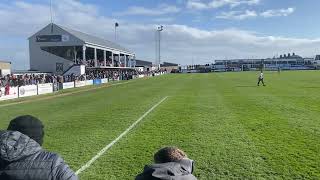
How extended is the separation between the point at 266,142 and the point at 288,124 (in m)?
4.02

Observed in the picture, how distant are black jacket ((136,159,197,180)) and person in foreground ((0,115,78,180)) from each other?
745 millimetres

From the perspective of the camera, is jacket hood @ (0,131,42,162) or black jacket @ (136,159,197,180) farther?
black jacket @ (136,159,197,180)

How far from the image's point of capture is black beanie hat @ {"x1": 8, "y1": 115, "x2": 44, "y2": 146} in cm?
452

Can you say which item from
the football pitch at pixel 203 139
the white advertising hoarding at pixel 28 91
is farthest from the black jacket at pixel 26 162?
the white advertising hoarding at pixel 28 91

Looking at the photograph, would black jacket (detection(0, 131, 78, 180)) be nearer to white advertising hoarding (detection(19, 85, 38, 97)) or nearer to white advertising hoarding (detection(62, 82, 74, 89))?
white advertising hoarding (detection(19, 85, 38, 97))

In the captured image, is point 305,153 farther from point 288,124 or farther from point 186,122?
point 186,122

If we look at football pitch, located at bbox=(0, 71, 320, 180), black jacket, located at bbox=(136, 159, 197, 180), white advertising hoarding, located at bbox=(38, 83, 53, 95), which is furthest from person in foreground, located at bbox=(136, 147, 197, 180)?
white advertising hoarding, located at bbox=(38, 83, 53, 95)

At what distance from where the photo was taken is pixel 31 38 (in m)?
88.2

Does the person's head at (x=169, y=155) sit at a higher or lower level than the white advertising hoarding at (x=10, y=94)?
higher

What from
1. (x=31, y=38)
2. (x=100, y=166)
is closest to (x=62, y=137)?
(x=100, y=166)

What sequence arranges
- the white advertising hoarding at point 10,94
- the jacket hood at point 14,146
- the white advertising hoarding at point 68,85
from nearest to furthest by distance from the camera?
the jacket hood at point 14,146
the white advertising hoarding at point 10,94
the white advertising hoarding at point 68,85

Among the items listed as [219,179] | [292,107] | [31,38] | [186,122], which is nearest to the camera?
[219,179]

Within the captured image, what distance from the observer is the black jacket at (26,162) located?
416 cm

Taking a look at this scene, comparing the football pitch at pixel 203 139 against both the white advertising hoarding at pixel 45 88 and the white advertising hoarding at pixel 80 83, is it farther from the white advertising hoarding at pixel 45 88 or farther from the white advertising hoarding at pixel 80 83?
the white advertising hoarding at pixel 80 83
